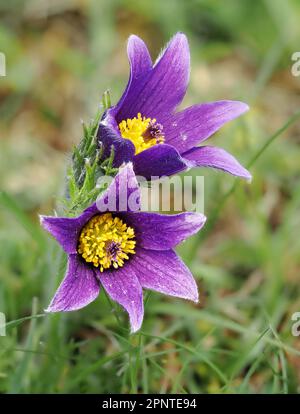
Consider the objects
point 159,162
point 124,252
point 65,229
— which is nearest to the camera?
point 65,229

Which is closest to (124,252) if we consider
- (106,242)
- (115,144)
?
(106,242)

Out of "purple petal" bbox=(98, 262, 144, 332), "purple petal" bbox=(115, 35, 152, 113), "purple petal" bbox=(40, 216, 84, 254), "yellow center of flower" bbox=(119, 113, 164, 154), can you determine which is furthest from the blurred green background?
"purple petal" bbox=(115, 35, 152, 113)

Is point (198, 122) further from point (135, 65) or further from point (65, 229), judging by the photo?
point (65, 229)

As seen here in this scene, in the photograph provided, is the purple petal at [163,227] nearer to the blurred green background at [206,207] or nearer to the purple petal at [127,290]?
the purple petal at [127,290]

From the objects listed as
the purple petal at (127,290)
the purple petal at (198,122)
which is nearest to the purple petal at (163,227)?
the purple petal at (127,290)

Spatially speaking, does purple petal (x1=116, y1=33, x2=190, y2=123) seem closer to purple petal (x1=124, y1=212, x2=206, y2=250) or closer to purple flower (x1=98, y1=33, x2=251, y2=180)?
purple flower (x1=98, y1=33, x2=251, y2=180)

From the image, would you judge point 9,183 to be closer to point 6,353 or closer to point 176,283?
point 6,353
